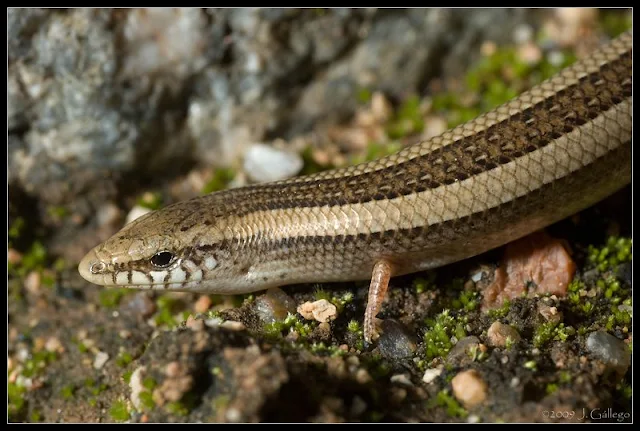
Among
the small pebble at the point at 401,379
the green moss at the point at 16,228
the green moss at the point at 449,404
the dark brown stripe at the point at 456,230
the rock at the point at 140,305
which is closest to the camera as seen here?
the green moss at the point at 449,404

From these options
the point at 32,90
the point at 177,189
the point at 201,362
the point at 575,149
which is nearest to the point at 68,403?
the point at 201,362

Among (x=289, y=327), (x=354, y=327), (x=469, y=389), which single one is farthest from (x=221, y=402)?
(x=469, y=389)

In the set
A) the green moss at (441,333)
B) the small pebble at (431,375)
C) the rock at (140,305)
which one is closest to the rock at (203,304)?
the rock at (140,305)

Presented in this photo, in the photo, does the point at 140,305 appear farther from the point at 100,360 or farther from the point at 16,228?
the point at 16,228

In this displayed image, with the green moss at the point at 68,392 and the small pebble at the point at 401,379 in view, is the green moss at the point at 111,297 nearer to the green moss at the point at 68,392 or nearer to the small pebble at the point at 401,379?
the green moss at the point at 68,392

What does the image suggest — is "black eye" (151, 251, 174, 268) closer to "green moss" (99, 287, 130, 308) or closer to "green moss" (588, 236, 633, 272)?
"green moss" (99, 287, 130, 308)
